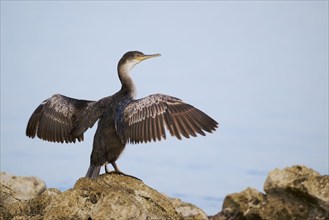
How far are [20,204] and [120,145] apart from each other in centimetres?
205

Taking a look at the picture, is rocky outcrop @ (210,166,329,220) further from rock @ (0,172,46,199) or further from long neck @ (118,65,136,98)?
rock @ (0,172,46,199)

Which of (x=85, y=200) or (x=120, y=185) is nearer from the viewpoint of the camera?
(x=85, y=200)

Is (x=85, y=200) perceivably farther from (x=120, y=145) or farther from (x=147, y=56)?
(x=147, y=56)

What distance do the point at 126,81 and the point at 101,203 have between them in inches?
165

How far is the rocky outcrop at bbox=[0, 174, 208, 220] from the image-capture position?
820 centimetres

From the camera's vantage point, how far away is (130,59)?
41.2 ft

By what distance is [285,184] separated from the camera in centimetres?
1239

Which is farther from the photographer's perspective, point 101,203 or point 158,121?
point 158,121

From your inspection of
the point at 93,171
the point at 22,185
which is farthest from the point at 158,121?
the point at 22,185

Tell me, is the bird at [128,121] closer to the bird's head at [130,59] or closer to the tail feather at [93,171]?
the tail feather at [93,171]

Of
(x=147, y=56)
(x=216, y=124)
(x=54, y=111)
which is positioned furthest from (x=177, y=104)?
(x=54, y=111)

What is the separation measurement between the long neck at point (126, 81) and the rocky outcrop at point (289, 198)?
3071 millimetres

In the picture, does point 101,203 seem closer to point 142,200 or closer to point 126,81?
point 142,200

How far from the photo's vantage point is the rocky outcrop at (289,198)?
11.9 metres
